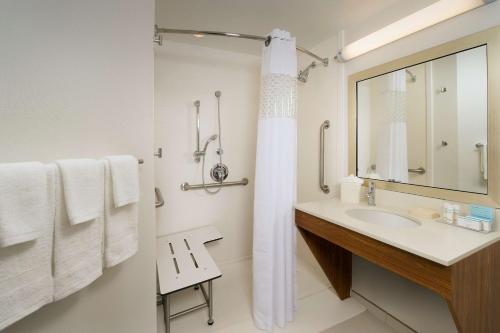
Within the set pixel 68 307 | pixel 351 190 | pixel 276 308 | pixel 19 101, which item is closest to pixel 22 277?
pixel 68 307

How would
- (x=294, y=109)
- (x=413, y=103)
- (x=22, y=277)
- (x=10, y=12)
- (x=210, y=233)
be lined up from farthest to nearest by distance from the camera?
(x=210, y=233) < (x=294, y=109) < (x=413, y=103) < (x=10, y=12) < (x=22, y=277)

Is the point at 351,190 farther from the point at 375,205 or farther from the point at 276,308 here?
the point at 276,308

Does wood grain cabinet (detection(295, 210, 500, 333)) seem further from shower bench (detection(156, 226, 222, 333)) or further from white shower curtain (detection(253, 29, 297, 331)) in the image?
shower bench (detection(156, 226, 222, 333))

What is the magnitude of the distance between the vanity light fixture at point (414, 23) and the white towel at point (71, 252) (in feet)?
6.35

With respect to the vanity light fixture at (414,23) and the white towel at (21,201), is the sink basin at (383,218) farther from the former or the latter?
the white towel at (21,201)

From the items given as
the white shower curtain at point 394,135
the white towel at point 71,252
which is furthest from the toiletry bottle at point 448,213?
the white towel at point 71,252

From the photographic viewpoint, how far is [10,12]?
778mm

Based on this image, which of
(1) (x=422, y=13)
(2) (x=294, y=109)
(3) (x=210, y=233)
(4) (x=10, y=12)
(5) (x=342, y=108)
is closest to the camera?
(4) (x=10, y=12)

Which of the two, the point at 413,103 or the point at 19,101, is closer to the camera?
the point at 19,101

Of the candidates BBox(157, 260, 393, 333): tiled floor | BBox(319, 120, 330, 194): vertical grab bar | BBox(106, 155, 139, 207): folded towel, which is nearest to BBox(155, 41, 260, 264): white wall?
BBox(157, 260, 393, 333): tiled floor

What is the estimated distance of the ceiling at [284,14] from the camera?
1433 millimetres

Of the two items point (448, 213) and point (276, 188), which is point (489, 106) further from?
point (276, 188)

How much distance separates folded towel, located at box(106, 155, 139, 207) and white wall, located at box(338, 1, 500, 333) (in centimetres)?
165

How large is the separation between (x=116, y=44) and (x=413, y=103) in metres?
1.80
